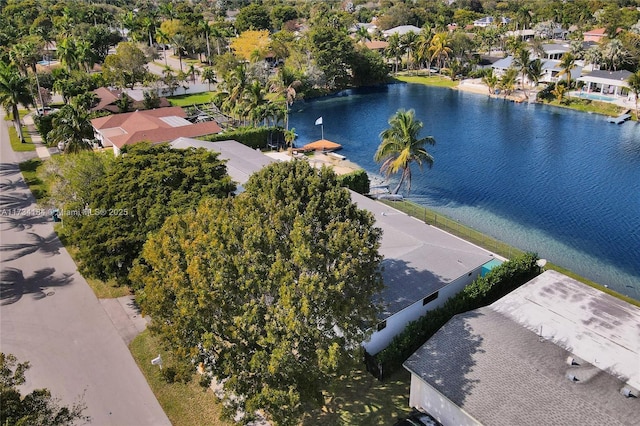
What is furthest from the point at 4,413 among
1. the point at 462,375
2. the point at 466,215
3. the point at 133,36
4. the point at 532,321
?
the point at 133,36

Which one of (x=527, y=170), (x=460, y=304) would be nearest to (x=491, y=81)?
(x=527, y=170)

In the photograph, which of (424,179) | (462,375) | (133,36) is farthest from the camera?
(133,36)

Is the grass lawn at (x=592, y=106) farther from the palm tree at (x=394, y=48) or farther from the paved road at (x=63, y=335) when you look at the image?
the paved road at (x=63, y=335)

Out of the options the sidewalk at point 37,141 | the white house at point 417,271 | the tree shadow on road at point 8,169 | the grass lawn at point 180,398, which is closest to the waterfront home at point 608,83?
the white house at point 417,271

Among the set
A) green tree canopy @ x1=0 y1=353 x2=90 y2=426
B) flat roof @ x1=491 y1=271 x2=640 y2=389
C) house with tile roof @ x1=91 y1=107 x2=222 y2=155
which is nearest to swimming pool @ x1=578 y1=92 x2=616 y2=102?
house with tile roof @ x1=91 y1=107 x2=222 y2=155

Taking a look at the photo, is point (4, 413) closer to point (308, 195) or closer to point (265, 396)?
point (265, 396)
